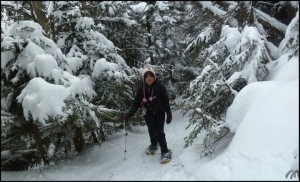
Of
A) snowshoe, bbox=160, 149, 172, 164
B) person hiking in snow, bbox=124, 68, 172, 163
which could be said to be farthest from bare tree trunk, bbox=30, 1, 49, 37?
snowshoe, bbox=160, 149, 172, 164

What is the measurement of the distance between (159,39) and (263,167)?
13779mm

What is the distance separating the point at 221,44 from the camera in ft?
30.4

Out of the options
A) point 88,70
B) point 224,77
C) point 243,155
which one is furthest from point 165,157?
point 88,70


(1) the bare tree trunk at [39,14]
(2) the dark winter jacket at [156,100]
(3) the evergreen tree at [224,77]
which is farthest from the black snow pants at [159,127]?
(1) the bare tree trunk at [39,14]

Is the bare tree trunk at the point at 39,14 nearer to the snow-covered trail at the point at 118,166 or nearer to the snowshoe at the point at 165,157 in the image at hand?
the snow-covered trail at the point at 118,166

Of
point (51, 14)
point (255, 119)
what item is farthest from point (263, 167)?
point (51, 14)

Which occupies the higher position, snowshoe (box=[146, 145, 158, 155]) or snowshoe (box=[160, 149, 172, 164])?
snowshoe (box=[160, 149, 172, 164])

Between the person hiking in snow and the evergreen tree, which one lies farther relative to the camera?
the person hiking in snow

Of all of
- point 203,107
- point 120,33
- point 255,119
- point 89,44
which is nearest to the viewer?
point 255,119

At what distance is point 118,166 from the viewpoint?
8383mm

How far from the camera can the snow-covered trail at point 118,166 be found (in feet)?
24.6

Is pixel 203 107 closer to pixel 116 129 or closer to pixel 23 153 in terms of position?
pixel 116 129

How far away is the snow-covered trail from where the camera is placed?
7496 mm

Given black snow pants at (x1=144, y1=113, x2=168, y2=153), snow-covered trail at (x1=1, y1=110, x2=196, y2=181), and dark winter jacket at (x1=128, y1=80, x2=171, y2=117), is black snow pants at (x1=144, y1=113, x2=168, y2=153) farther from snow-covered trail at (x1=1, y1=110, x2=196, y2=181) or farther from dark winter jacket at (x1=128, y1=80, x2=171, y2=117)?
snow-covered trail at (x1=1, y1=110, x2=196, y2=181)
